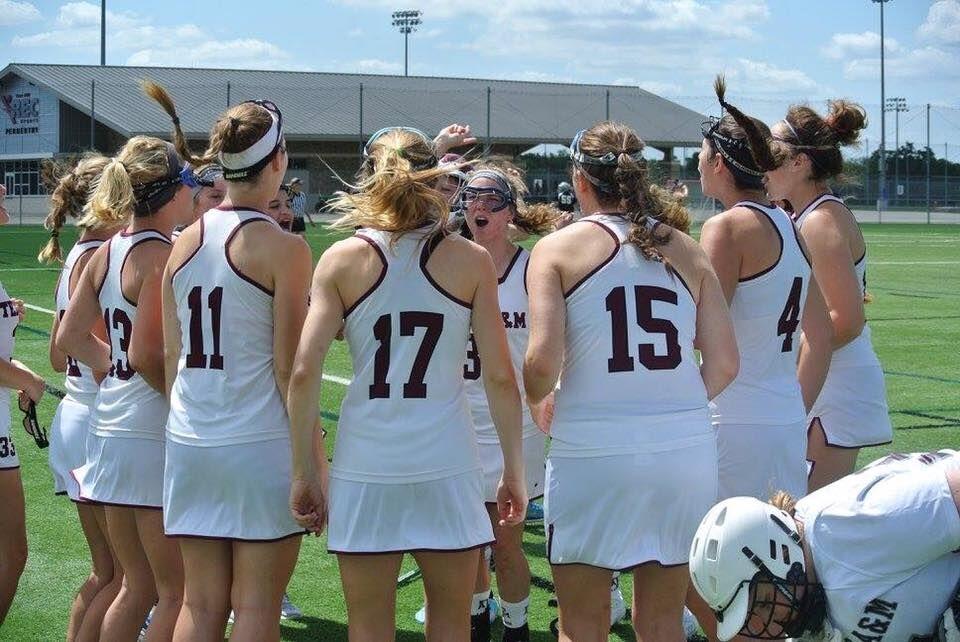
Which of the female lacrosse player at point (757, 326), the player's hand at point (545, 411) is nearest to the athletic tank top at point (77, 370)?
the player's hand at point (545, 411)

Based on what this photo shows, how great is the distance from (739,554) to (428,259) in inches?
62.1

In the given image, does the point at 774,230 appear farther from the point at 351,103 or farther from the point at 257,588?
the point at 351,103

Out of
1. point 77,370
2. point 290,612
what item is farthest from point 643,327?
point 290,612

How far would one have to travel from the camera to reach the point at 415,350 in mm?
4020

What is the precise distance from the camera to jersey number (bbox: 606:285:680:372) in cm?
409

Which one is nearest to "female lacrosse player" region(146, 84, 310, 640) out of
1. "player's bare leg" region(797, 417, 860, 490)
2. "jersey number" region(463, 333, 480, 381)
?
"jersey number" region(463, 333, 480, 381)

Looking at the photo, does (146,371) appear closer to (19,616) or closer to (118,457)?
(118,457)

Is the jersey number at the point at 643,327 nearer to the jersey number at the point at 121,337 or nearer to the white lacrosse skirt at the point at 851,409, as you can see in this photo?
the white lacrosse skirt at the point at 851,409

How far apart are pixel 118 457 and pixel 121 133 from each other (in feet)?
146

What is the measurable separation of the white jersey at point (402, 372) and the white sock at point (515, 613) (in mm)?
1648

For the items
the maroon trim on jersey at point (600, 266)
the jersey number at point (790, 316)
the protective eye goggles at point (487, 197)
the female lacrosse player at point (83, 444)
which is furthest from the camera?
the protective eye goggles at point (487, 197)

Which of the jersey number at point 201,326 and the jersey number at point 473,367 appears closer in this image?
the jersey number at point 201,326

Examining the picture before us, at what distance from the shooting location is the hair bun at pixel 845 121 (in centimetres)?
545

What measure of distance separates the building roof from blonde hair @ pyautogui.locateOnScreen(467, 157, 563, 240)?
41.0 metres
